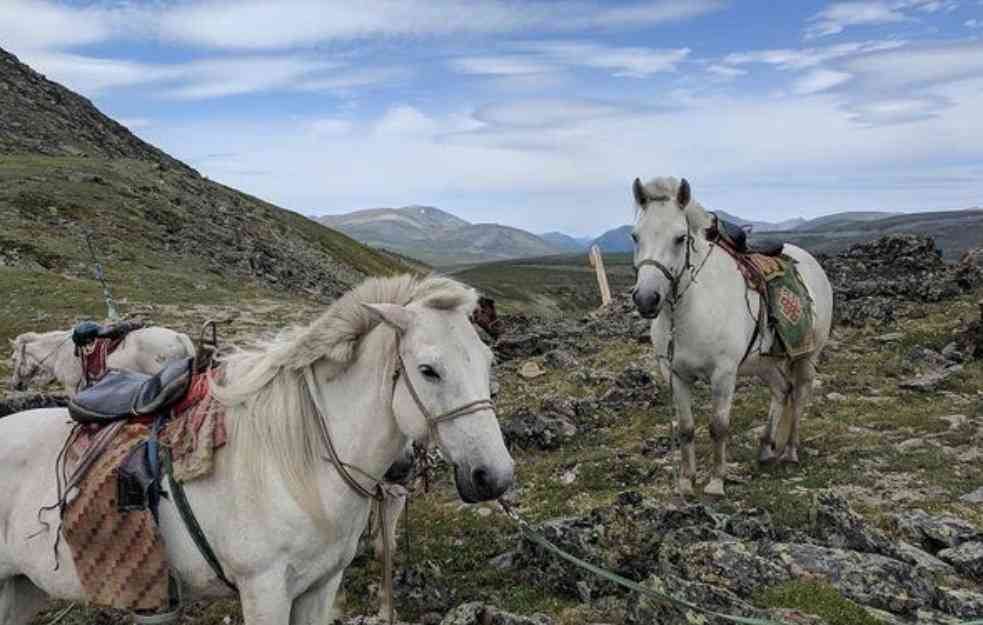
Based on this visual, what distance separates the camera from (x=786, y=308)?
33.3 ft

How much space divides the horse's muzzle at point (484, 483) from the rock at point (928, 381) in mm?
12380

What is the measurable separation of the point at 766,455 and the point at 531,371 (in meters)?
7.51

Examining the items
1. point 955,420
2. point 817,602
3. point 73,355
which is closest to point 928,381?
point 955,420

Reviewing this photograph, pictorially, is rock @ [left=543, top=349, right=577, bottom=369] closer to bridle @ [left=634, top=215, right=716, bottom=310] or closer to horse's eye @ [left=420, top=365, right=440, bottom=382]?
bridle @ [left=634, top=215, right=716, bottom=310]

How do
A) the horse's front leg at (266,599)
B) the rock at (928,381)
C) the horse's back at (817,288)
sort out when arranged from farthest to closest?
the rock at (928,381)
the horse's back at (817,288)
the horse's front leg at (266,599)

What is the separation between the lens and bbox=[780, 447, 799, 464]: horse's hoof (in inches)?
416

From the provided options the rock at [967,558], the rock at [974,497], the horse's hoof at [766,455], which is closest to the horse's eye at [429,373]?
the rock at [967,558]

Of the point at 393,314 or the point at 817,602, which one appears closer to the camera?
the point at 393,314

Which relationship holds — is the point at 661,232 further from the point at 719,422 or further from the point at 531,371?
the point at 531,371

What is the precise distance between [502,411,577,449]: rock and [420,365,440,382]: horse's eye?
8.43m

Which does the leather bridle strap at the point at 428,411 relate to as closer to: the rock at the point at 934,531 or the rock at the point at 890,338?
the rock at the point at 934,531

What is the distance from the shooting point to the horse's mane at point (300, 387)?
4094mm

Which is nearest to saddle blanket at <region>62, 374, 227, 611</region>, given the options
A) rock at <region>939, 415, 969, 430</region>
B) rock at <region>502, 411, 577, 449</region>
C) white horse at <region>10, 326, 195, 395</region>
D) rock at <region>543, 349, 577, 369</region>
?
white horse at <region>10, 326, 195, 395</region>

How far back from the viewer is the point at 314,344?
13.6 ft
